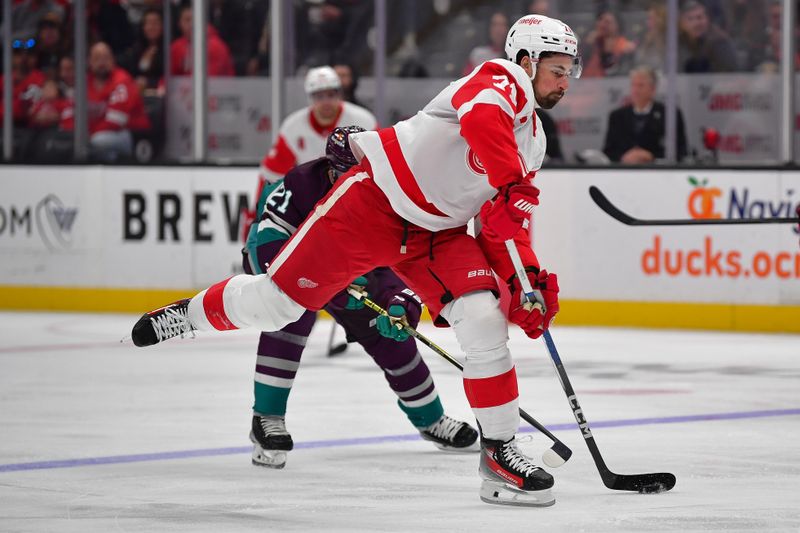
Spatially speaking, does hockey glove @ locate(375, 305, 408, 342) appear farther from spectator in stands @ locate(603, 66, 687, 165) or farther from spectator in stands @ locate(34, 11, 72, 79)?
spectator in stands @ locate(34, 11, 72, 79)

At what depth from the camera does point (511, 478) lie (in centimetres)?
368

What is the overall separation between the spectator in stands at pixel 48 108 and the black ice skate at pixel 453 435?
19.2ft

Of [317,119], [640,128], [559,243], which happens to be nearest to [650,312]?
[559,243]

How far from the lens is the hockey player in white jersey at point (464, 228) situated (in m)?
3.62

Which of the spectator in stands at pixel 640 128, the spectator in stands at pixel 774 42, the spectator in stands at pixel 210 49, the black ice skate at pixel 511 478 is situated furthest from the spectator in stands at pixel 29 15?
the black ice skate at pixel 511 478

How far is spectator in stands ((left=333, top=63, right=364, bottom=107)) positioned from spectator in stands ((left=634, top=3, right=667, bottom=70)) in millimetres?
1626

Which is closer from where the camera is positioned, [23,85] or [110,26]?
[110,26]

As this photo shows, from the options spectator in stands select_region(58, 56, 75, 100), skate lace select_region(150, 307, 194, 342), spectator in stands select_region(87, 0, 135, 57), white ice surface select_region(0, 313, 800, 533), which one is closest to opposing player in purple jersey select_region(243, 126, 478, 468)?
white ice surface select_region(0, 313, 800, 533)

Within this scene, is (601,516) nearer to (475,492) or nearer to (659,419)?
(475,492)

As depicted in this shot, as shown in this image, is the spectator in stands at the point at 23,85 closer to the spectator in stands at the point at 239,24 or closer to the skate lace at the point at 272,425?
the spectator in stands at the point at 239,24

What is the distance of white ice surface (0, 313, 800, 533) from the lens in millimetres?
3545

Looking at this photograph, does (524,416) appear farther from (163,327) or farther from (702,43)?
(702,43)

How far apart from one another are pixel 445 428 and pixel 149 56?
5.63 metres

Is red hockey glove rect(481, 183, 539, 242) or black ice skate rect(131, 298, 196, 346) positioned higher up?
red hockey glove rect(481, 183, 539, 242)
